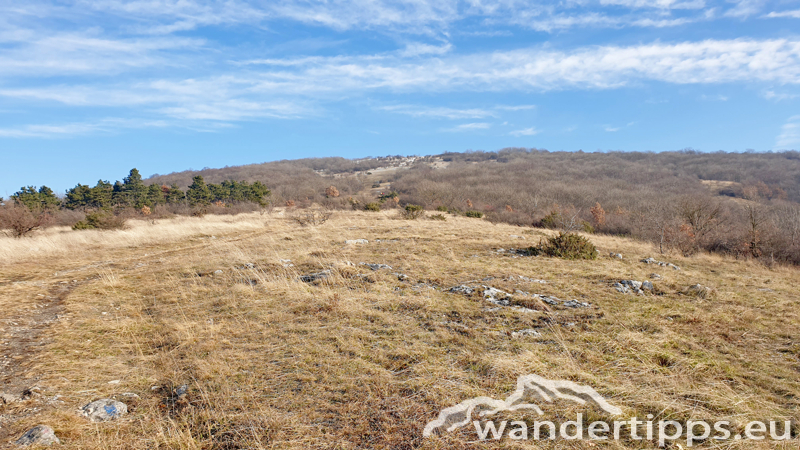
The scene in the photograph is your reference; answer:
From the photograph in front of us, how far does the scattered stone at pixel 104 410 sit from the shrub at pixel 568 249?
11.2 meters

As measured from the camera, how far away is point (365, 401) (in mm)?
3551

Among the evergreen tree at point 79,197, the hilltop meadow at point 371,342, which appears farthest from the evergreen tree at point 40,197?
the hilltop meadow at point 371,342

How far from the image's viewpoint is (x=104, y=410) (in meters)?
3.59

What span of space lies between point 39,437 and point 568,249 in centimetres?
1229

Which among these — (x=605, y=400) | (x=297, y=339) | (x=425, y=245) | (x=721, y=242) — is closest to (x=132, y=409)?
(x=297, y=339)

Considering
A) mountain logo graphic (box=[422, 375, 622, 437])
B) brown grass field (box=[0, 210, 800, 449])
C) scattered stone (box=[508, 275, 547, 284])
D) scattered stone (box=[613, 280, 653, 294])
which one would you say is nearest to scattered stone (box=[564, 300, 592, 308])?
brown grass field (box=[0, 210, 800, 449])

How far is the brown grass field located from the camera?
328cm

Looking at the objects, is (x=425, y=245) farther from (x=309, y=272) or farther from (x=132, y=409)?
(x=132, y=409)

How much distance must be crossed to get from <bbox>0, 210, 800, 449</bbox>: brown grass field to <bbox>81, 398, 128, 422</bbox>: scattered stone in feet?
0.45

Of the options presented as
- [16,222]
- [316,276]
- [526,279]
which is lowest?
[526,279]

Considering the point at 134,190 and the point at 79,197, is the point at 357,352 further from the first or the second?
the point at 134,190

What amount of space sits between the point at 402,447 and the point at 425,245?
10067 mm

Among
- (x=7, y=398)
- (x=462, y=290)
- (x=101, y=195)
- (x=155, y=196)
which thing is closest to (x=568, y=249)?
(x=462, y=290)

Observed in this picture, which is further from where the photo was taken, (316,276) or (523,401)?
(316,276)
